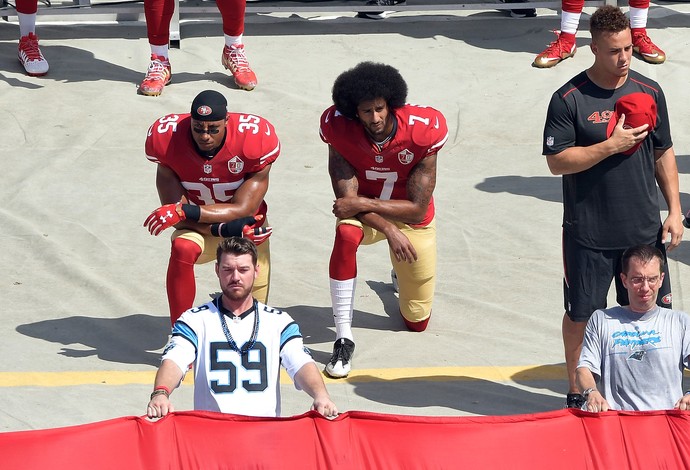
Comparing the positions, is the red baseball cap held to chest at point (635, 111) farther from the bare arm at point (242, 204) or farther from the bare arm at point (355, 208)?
the bare arm at point (242, 204)

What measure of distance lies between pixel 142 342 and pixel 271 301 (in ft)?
3.24

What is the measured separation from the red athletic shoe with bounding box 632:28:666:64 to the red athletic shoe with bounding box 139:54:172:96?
465cm

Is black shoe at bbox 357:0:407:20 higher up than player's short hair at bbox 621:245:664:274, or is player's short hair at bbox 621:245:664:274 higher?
black shoe at bbox 357:0:407:20

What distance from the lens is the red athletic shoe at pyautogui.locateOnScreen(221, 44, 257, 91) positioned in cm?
1133

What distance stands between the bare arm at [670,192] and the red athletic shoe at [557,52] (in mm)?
6094

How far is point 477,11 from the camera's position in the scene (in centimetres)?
1362

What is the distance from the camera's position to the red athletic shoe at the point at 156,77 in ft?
36.4

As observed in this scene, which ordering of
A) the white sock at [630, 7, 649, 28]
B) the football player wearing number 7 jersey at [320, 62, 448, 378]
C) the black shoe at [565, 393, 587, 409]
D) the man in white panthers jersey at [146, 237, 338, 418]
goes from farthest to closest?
the white sock at [630, 7, 649, 28], the football player wearing number 7 jersey at [320, 62, 448, 378], the black shoe at [565, 393, 587, 409], the man in white panthers jersey at [146, 237, 338, 418]

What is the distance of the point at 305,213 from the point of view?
927 cm

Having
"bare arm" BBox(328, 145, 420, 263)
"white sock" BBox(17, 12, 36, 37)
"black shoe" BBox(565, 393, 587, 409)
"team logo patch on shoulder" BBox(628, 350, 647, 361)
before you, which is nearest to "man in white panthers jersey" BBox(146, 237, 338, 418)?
"team logo patch on shoulder" BBox(628, 350, 647, 361)

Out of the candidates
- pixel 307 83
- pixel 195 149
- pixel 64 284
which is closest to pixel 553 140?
pixel 195 149

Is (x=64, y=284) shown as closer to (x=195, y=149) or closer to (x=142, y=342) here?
(x=142, y=342)

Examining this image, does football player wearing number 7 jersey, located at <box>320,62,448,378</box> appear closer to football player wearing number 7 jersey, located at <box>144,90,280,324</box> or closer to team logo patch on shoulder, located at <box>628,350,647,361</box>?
football player wearing number 7 jersey, located at <box>144,90,280,324</box>

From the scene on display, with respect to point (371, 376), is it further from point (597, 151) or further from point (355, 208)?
point (597, 151)
